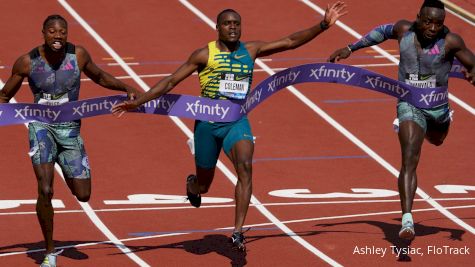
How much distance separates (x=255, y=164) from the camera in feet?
70.0

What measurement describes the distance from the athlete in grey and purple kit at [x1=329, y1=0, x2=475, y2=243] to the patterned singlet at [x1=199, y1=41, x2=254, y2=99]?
1.87 meters

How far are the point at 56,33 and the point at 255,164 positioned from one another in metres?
6.41

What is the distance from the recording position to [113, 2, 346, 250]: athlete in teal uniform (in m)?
15.8

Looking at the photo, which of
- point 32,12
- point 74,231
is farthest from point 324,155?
point 32,12

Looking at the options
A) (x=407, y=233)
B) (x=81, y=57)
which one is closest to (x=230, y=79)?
(x=81, y=57)

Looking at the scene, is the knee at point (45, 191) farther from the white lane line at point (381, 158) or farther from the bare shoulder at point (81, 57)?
the white lane line at point (381, 158)

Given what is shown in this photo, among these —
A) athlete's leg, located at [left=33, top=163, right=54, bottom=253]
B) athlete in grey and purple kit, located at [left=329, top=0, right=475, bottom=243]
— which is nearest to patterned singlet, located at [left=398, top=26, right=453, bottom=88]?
athlete in grey and purple kit, located at [left=329, top=0, right=475, bottom=243]

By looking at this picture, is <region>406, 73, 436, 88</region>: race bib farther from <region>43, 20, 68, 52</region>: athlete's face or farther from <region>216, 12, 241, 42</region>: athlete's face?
<region>43, 20, 68, 52</region>: athlete's face

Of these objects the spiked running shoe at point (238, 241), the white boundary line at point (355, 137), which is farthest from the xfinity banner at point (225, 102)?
the white boundary line at point (355, 137)

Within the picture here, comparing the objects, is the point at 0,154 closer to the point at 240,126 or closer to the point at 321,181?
the point at 321,181

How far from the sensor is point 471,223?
59.5 feet

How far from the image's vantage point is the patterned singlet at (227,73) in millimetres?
15992

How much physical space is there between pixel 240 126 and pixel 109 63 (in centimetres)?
1053

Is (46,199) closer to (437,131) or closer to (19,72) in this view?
(19,72)
